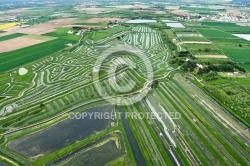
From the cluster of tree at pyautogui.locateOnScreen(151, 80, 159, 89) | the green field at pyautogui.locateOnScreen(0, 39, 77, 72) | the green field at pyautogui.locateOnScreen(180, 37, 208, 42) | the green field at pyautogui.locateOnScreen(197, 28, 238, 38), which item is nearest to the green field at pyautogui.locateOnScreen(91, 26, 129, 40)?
the green field at pyautogui.locateOnScreen(0, 39, 77, 72)

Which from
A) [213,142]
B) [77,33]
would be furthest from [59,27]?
[213,142]

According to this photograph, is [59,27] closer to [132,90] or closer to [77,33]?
[77,33]

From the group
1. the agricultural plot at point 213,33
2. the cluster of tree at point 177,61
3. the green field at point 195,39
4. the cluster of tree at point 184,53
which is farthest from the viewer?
the agricultural plot at point 213,33

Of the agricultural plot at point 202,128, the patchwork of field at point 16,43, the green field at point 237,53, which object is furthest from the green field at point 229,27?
the patchwork of field at point 16,43

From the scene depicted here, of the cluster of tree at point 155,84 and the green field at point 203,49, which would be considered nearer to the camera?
the cluster of tree at point 155,84

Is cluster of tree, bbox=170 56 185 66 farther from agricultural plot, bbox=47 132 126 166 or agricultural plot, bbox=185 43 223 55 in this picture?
agricultural plot, bbox=47 132 126 166

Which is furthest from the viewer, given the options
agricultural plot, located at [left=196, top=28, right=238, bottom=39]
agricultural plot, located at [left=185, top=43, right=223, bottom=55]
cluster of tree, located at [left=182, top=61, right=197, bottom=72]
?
agricultural plot, located at [left=196, top=28, right=238, bottom=39]

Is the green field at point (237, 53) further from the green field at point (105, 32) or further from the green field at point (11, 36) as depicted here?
the green field at point (11, 36)
